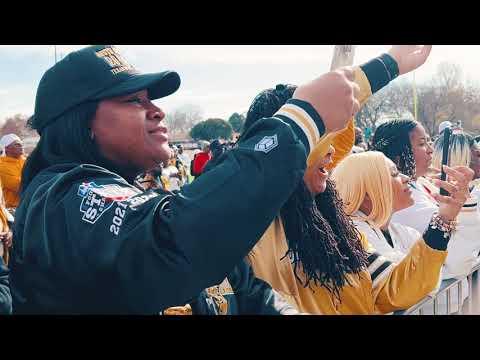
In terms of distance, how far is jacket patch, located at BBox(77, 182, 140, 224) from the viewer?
1.10 m

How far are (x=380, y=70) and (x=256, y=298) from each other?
80 cm

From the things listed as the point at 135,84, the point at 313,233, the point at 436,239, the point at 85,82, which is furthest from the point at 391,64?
the point at 85,82

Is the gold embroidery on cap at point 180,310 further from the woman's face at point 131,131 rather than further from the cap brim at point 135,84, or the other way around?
the cap brim at point 135,84

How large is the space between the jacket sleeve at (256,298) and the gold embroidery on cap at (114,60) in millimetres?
730

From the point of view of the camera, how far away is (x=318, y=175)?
184 centimetres

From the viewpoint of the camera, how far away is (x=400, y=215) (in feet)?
7.70

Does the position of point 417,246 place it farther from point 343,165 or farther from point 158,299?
point 158,299

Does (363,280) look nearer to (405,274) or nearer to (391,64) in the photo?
(405,274)

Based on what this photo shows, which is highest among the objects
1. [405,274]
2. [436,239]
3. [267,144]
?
[267,144]

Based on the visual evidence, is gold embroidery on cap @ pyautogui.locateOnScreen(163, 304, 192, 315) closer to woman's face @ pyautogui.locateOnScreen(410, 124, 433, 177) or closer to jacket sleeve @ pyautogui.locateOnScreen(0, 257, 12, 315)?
jacket sleeve @ pyautogui.locateOnScreen(0, 257, 12, 315)

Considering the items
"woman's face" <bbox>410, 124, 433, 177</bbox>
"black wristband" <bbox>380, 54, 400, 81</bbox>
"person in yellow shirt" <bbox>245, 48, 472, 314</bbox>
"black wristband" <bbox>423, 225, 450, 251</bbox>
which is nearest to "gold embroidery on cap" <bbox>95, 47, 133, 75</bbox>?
"person in yellow shirt" <bbox>245, 48, 472, 314</bbox>

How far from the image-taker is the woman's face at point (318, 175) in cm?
181

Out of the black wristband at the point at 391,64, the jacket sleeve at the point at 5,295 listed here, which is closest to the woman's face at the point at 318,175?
the black wristband at the point at 391,64
